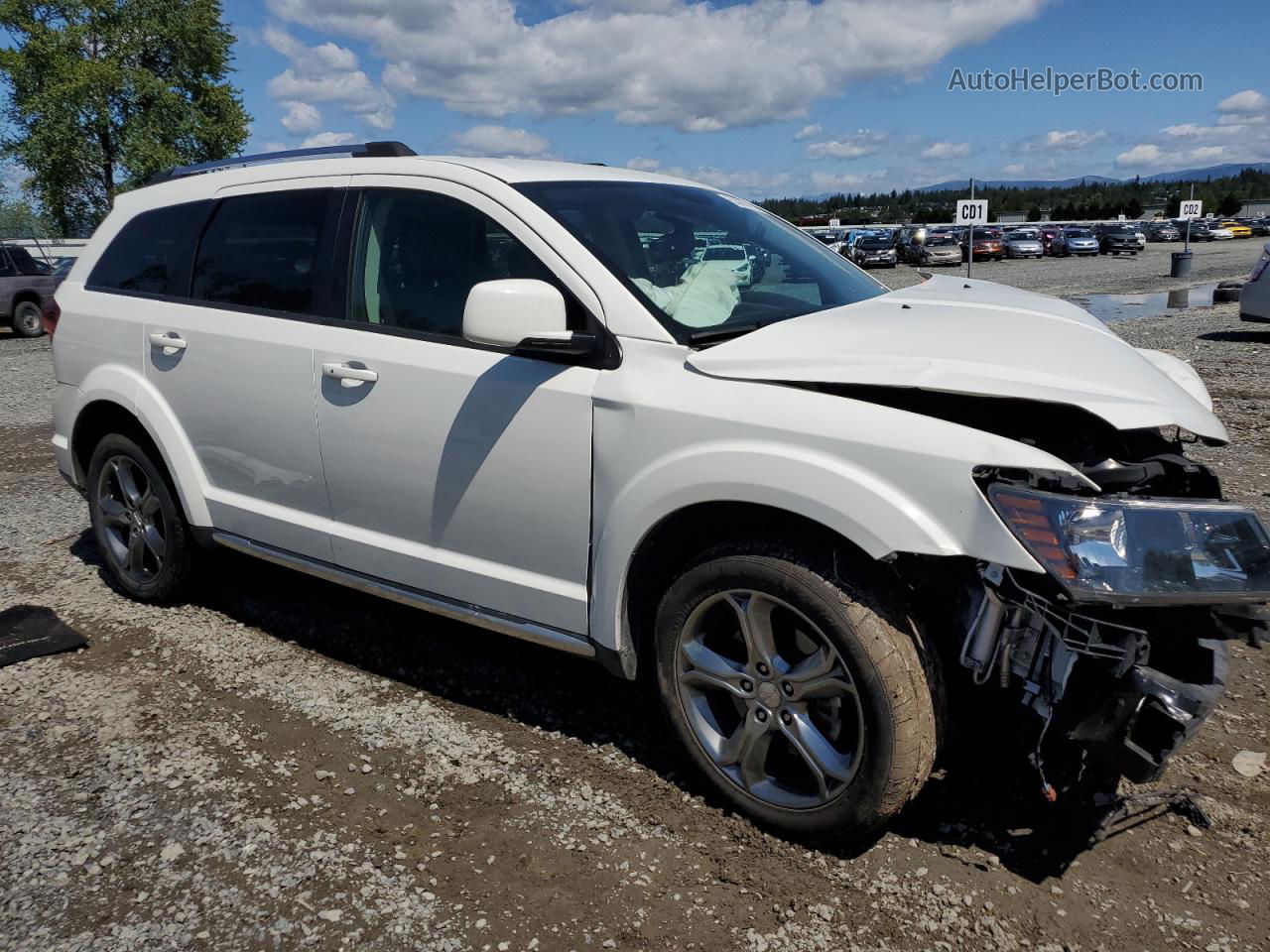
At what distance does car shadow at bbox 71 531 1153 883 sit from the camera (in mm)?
2859

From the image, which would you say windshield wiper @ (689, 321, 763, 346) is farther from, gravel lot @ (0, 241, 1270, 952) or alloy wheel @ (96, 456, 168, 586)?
alloy wheel @ (96, 456, 168, 586)

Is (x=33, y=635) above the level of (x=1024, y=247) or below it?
below

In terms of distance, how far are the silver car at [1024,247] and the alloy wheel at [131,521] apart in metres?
50.8

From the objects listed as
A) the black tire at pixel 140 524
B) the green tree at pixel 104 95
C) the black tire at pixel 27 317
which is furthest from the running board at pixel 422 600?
the green tree at pixel 104 95

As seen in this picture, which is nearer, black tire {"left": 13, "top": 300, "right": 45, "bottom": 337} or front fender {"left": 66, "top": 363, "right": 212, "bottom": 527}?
front fender {"left": 66, "top": 363, "right": 212, "bottom": 527}

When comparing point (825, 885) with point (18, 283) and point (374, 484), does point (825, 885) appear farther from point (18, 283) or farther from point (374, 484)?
point (18, 283)

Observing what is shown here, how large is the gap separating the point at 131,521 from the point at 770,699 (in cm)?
327

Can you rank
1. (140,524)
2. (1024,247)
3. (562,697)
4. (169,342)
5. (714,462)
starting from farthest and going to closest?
(1024,247)
(140,524)
(169,342)
(562,697)
(714,462)

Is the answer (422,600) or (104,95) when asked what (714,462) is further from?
(104,95)

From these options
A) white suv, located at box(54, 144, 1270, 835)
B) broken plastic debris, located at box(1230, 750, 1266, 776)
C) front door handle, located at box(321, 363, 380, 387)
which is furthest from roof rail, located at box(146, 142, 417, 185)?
broken plastic debris, located at box(1230, 750, 1266, 776)

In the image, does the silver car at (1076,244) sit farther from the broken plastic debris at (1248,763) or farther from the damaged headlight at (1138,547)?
the damaged headlight at (1138,547)

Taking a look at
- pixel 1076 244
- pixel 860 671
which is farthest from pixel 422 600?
pixel 1076 244

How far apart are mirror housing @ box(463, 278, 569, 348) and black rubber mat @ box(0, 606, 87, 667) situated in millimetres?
2656

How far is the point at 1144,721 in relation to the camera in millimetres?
2314
